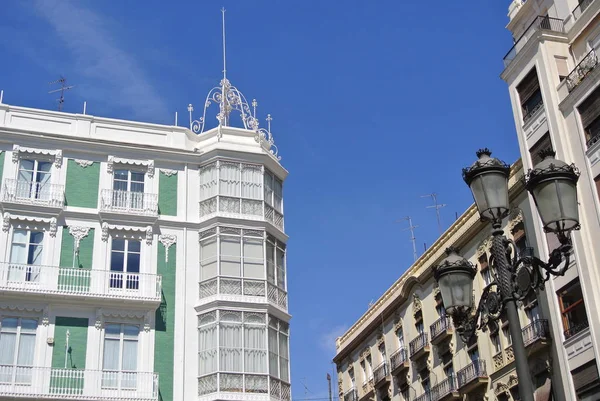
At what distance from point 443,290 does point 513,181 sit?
22.5 m

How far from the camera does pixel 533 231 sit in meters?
29.7

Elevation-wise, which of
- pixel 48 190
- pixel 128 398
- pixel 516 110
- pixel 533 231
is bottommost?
pixel 128 398

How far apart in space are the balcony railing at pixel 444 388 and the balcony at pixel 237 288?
9776mm

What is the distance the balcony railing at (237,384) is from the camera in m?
27.8

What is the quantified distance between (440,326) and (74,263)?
16968mm

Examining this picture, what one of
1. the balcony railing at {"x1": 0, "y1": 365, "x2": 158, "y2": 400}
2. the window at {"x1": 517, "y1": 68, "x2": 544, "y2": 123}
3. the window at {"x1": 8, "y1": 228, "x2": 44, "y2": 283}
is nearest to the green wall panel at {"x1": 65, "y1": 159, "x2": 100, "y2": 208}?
the window at {"x1": 8, "y1": 228, "x2": 44, "y2": 283}

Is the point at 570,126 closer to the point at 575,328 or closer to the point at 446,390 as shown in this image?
the point at 575,328

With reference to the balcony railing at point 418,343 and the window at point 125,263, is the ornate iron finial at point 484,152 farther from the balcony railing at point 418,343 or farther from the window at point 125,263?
the balcony railing at point 418,343

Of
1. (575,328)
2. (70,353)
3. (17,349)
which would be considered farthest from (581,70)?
(17,349)

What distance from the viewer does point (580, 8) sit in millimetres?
29031

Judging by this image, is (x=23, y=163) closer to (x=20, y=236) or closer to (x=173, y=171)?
(x=20, y=236)

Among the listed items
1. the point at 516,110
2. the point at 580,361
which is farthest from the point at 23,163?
the point at 580,361

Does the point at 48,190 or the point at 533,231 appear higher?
the point at 48,190

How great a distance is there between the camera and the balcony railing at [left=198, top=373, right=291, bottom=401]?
91.1ft
